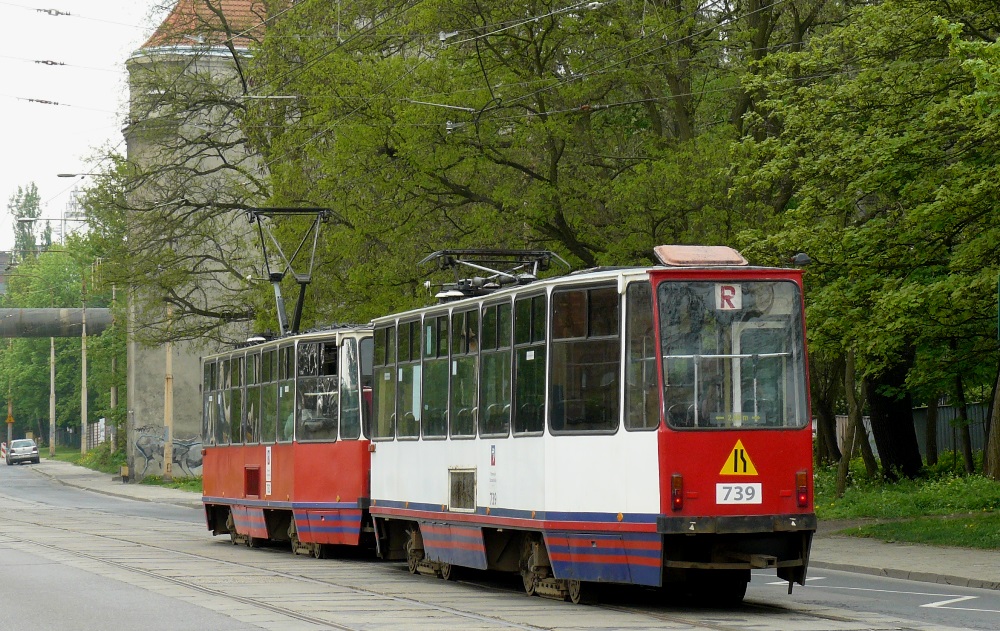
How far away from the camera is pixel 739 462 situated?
1362 centimetres

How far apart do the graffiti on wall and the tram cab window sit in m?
42.5

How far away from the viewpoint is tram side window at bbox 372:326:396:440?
761 inches

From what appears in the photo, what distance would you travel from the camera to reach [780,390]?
1394 centimetres

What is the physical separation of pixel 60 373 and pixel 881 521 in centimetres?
8215

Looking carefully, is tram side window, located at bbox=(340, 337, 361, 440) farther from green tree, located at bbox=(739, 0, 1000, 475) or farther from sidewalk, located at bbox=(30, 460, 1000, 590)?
green tree, located at bbox=(739, 0, 1000, 475)

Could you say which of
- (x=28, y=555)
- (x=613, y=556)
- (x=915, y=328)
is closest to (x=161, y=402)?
(x=28, y=555)

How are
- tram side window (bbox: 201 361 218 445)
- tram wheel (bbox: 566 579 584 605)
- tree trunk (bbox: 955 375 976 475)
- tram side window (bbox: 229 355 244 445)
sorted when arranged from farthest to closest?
tree trunk (bbox: 955 375 976 475), tram side window (bbox: 201 361 218 445), tram side window (bbox: 229 355 244 445), tram wheel (bbox: 566 579 584 605)

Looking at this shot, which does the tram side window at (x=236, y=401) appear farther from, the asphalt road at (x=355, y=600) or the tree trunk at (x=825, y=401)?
the tree trunk at (x=825, y=401)

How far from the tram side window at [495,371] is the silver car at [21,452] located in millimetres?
78904

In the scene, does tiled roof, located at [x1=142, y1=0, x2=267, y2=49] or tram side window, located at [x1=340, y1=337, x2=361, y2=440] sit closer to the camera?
tram side window, located at [x1=340, y1=337, x2=361, y2=440]

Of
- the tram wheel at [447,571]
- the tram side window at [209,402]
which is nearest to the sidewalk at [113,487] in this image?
the tram side window at [209,402]

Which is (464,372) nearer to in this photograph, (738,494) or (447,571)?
(447,571)

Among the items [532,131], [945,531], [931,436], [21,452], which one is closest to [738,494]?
[945,531]

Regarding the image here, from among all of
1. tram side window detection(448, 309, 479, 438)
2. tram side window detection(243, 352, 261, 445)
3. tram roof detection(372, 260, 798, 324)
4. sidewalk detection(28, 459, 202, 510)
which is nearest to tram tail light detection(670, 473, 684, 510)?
tram roof detection(372, 260, 798, 324)
